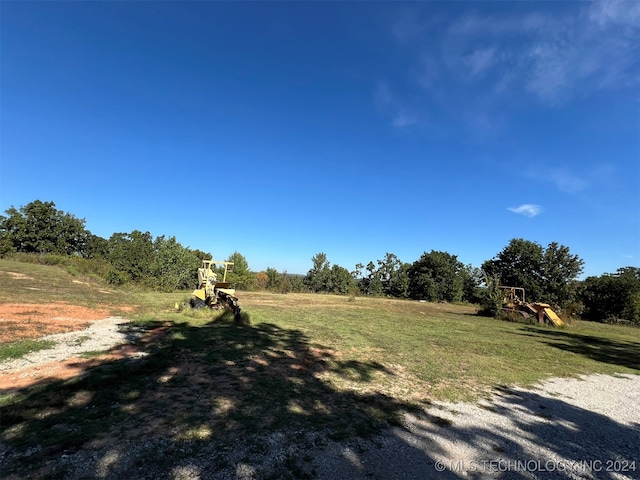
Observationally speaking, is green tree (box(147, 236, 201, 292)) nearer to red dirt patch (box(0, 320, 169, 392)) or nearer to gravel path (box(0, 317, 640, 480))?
red dirt patch (box(0, 320, 169, 392))

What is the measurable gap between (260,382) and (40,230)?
197 ft

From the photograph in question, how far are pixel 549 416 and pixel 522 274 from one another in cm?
3608

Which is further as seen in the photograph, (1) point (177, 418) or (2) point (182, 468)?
(1) point (177, 418)

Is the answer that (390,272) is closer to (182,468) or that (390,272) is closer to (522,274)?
(522,274)

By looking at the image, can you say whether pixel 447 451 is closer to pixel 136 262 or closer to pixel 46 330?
pixel 46 330

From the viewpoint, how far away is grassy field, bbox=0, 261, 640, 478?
3.93 m

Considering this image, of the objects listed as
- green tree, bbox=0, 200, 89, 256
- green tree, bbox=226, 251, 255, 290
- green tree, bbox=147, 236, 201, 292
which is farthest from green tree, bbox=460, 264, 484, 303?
green tree, bbox=0, 200, 89, 256

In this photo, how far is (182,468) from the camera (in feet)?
10.3

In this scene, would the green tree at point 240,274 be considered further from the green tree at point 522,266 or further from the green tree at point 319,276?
the green tree at point 522,266

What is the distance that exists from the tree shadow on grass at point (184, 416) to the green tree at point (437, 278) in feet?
148

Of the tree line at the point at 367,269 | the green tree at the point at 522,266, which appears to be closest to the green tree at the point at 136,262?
the tree line at the point at 367,269

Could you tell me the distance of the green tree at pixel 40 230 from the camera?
4600cm

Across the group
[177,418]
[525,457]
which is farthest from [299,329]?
[525,457]

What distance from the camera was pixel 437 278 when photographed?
50531 millimetres
